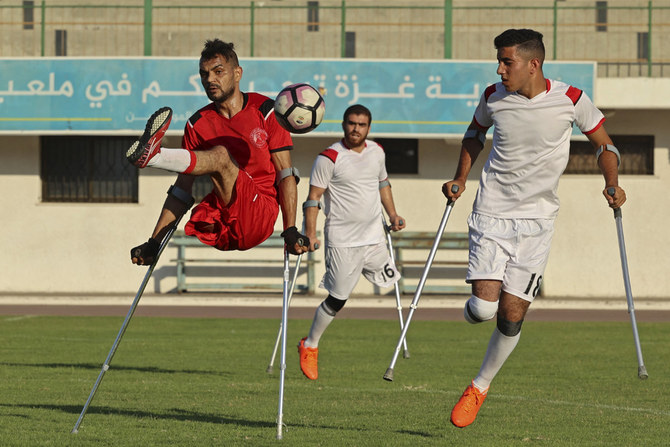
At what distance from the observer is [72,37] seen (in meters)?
27.3

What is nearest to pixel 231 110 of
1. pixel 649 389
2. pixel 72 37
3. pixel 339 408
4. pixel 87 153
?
pixel 339 408

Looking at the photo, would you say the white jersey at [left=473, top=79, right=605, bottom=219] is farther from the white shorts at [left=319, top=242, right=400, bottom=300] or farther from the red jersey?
the white shorts at [left=319, top=242, right=400, bottom=300]

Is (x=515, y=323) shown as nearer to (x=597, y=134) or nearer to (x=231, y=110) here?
(x=597, y=134)

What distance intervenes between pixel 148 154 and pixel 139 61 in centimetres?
1648

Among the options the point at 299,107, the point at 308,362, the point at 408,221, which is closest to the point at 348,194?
the point at 308,362

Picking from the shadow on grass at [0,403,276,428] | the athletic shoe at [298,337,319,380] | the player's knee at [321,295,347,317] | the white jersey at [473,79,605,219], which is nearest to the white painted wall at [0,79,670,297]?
the player's knee at [321,295,347,317]

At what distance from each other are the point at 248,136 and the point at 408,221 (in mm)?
16807

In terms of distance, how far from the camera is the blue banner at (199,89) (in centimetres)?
2289

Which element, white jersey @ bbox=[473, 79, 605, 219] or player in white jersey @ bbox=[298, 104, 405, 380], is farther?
player in white jersey @ bbox=[298, 104, 405, 380]

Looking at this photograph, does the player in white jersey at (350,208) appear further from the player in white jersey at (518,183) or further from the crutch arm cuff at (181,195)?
the player in white jersey at (518,183)

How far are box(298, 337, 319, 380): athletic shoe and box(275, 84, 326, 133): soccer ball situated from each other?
370 centimetres

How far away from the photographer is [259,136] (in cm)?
818

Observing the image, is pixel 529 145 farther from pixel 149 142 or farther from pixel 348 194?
pixel 348 194

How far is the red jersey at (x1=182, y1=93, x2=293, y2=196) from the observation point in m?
8.19
